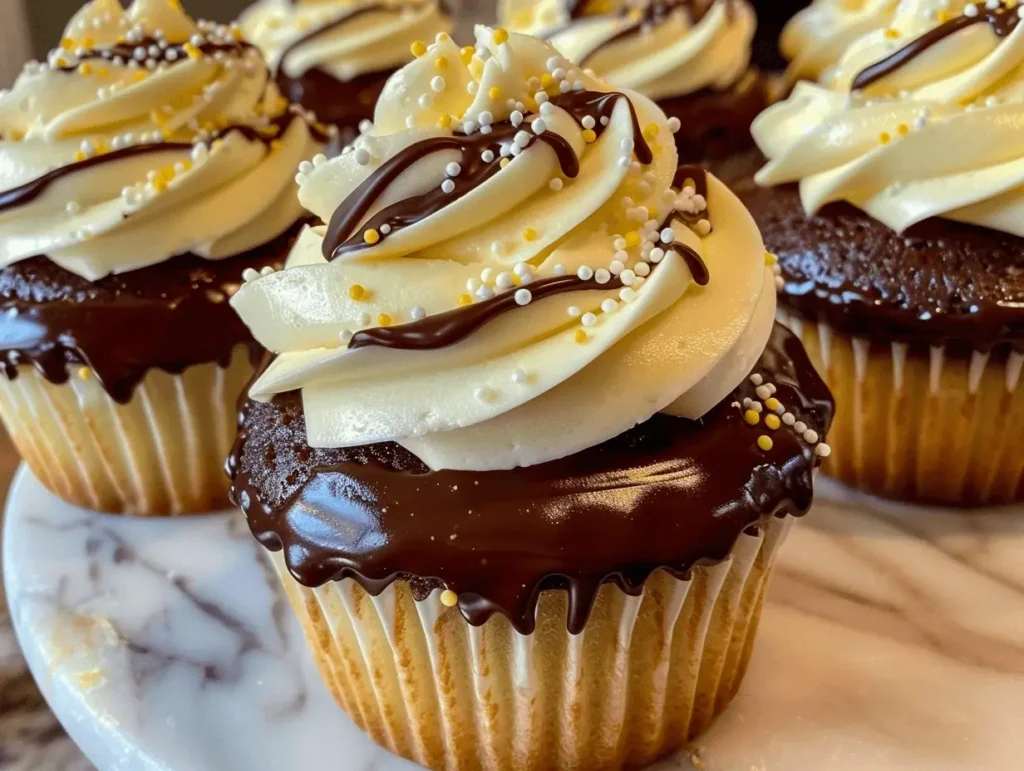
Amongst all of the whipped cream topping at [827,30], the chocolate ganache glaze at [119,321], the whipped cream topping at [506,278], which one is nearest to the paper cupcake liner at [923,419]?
the whipped cream topping at [506,278]

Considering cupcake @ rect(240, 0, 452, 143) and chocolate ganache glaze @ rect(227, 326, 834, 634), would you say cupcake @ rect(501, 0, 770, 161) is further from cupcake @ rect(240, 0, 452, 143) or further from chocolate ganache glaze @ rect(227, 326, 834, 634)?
chocolate ganache glaze @ rect(227, 326, 834, 634)

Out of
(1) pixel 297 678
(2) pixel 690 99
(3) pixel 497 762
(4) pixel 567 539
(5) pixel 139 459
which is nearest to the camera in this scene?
(4) pixel 567 539

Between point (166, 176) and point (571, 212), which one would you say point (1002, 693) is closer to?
point (571, 212)

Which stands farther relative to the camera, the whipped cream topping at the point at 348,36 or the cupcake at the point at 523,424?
the whipped cream topping at the point at 348,36

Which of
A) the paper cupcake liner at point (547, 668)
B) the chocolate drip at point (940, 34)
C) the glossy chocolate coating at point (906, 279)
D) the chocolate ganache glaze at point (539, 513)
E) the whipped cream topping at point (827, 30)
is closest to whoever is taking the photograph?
the chocolate ganache glaze at point (539, 513)

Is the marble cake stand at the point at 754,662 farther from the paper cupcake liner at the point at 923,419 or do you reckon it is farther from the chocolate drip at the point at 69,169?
the chocolate drip at the point at 69,169

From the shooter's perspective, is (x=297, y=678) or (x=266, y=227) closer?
(x=297, y=678)

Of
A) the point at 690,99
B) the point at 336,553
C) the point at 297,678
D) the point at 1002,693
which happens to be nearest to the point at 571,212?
the point at 336,553

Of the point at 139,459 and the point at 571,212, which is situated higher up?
the point at 571,212
